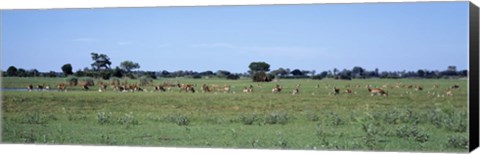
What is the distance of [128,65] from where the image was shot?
16.7 metres

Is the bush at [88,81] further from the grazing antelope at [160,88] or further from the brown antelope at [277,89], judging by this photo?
the brown antelope at [277,89]

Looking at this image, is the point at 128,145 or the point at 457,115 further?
the point at 128,145

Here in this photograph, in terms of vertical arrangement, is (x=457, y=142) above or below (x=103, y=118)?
below

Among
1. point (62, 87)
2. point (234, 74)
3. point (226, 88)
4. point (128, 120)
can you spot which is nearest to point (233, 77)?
point (234, 74)

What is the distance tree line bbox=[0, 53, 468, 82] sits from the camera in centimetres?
1524

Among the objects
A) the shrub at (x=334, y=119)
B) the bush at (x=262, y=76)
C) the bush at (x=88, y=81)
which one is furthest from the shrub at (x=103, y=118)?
the shrub at (x=334, y=119)

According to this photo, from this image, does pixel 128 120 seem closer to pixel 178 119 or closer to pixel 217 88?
pixel 178 119

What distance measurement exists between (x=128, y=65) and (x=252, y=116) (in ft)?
7.34

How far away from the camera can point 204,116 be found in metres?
Result: 16.3

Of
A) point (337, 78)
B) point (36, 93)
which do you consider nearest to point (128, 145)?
point (36, 93)

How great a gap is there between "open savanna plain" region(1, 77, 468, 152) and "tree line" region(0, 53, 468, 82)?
96mm

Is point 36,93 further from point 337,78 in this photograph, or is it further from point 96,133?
point 337,78

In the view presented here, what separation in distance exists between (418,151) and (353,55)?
1.76m

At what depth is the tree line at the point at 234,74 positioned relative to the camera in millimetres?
15242
